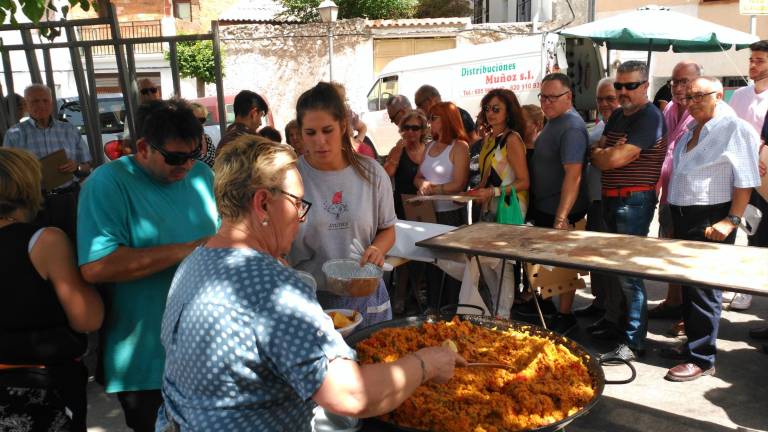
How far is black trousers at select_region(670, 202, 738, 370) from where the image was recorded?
390 centimetres

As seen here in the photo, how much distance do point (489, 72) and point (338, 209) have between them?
1159cm

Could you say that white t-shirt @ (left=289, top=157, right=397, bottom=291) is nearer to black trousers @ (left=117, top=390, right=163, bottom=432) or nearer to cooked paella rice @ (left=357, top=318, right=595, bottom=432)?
cooked paella rice @ (left=357, top=318, right=595, bottom=432)

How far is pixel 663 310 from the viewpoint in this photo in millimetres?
5145

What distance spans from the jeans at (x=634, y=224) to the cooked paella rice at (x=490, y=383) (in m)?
2.12

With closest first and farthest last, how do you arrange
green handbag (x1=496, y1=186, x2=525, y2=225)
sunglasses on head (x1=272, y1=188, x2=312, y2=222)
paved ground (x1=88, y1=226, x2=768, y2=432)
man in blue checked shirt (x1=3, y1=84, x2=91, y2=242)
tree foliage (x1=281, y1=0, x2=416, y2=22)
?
sunglasses on head (x1=272, y1=188, x2=312, y2=222) → paved ground (x1=88, y1=226, x2=768, y2=432) → green handbag (x1=496, y1=186, x2=525, y2=225) → man in blue checked shirt (x1=3, y1=84, x2=91, y2=242) → tree foliage (x1=281, y1=0, x2=416, y2=22)

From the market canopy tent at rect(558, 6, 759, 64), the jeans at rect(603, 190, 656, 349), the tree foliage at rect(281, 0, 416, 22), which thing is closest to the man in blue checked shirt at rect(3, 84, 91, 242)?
the jeans at rect(603, 190, 656, 349)

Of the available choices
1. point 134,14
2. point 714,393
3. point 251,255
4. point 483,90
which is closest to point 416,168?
point 714,393

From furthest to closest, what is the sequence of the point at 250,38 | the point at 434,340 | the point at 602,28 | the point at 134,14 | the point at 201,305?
the point at 134,14
the point at 250,38
the point at 602,28
the point at 434,340
the point at 201,305

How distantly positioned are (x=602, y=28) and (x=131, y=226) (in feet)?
25.7

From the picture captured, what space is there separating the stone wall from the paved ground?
1623 centimetres

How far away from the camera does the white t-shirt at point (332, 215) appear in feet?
8.84

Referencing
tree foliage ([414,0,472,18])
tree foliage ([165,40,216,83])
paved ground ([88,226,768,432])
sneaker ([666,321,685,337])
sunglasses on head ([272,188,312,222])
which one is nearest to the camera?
sunglasses on head ([272,188,312,222])

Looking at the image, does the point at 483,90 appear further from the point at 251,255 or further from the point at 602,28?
the point at 251,255

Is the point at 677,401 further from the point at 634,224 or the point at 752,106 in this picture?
the point at 752,106
